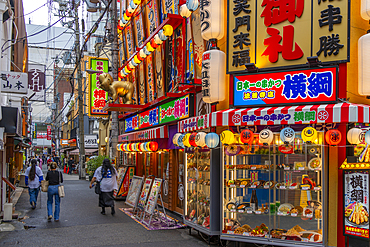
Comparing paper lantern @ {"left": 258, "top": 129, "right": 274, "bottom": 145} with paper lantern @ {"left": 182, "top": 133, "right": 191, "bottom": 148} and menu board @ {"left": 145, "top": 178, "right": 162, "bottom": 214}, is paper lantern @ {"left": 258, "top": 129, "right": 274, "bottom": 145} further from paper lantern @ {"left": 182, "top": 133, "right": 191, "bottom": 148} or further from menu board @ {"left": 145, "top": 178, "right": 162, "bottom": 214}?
menu board @ {"left": 145, "top": 178, "right": 162, "bottom": 214}

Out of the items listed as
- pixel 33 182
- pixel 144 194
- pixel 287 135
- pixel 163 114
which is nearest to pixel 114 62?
pixel 163 114

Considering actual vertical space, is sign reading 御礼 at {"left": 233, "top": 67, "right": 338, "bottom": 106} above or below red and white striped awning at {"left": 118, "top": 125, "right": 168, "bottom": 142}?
above

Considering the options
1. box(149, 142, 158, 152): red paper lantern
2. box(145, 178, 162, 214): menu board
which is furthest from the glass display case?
box(149, 142, 158, 152): red paper lantern

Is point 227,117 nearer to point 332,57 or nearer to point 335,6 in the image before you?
point 332,57

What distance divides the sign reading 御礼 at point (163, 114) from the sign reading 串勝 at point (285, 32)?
10.8 ft

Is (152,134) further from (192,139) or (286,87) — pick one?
(286,87)

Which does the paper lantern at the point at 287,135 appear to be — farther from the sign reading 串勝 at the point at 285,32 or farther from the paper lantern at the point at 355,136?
the sign reading 串勝 at the point at 285,32

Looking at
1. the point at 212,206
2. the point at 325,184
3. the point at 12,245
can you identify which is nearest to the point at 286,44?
the point at 325,184

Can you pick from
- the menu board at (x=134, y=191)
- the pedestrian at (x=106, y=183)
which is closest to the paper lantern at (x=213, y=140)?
the menu board at (x=134, y=191)

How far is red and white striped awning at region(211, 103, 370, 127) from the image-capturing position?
7.12 m

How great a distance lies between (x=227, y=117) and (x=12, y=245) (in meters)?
6.25

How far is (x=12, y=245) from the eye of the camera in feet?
29.4

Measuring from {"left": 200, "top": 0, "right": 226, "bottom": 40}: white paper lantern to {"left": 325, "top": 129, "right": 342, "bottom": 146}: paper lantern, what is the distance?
12.1ft

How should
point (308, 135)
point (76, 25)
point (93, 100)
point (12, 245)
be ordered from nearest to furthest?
point (308, 135) → point (12, 245) → point (93, 100) → point (76, 25)
